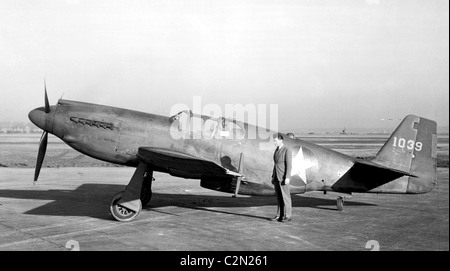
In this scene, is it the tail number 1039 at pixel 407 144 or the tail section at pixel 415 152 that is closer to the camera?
the tail section at pixel 415 152

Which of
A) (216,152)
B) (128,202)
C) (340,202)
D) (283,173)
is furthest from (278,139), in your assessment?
(128,202)

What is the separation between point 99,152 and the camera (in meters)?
8.74

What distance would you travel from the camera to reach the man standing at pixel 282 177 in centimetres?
849

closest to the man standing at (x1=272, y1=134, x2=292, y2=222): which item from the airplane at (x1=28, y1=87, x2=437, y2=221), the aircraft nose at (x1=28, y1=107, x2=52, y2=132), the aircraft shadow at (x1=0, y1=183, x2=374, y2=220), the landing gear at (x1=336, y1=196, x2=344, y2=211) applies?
the airplane at (x1=28, y1=87, x2=437, y2=221)

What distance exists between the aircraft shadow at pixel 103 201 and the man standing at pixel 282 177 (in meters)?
0.88

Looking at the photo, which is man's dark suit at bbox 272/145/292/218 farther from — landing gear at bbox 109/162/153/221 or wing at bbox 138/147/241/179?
landing gear at bbox 109/162/153/221

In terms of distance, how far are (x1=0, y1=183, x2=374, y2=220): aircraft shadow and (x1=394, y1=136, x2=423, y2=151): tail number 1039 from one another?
2138 mm

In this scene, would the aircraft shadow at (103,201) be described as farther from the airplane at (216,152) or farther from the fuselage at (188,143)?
the fuselage at (188,143)

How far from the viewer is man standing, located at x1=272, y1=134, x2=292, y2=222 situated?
849 centimetres

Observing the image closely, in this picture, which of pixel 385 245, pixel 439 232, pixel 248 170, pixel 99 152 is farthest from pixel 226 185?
pixel 439 232

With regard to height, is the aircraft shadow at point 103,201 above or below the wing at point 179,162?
below

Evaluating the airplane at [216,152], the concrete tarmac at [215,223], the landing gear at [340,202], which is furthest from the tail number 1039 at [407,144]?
the landing gear at [340,202]
